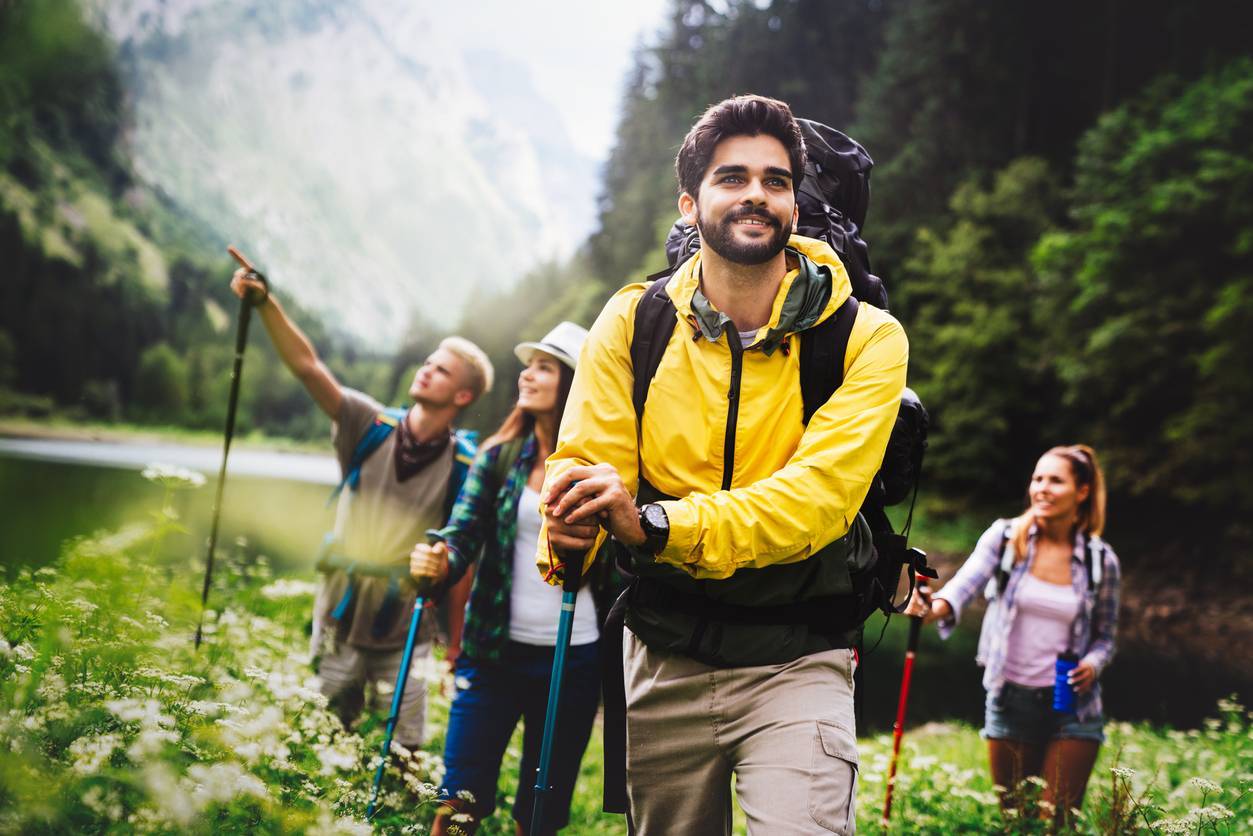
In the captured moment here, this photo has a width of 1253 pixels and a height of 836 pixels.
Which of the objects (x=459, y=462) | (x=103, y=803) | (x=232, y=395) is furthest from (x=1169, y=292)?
(x=103, y=803)

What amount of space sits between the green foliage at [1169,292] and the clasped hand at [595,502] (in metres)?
22.2

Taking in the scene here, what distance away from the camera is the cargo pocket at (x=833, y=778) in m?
2.25

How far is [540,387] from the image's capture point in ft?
14.1

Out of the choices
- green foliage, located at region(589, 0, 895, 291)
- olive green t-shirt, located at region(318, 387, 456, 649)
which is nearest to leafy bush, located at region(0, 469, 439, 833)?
olive green t-shirt, located at region(318, 387, 456, 649)

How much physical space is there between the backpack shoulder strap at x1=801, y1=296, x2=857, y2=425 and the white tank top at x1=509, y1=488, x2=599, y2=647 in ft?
5.74

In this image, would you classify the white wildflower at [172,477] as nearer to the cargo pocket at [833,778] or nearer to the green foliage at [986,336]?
A: the cargo pocket at [833,778]

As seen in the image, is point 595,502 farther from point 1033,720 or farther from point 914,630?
point 1033,720

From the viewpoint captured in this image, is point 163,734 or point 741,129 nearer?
point 163,734

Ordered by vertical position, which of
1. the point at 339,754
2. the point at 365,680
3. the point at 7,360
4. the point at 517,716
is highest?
the point at 339,754

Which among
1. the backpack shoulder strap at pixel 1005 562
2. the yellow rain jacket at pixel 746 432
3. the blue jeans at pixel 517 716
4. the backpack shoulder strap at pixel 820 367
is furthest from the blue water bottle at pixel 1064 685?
the backpack shoulder strap at pixel 820 367

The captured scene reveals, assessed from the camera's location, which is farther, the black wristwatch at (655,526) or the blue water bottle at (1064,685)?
the blue water bottle at (1064,685)

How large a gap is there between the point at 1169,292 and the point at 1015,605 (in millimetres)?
20868

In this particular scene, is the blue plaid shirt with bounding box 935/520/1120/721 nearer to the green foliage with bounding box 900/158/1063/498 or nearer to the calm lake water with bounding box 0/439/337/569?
the calm lake water with bounding box 0/439/337/569

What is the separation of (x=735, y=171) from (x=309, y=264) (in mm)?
198827
